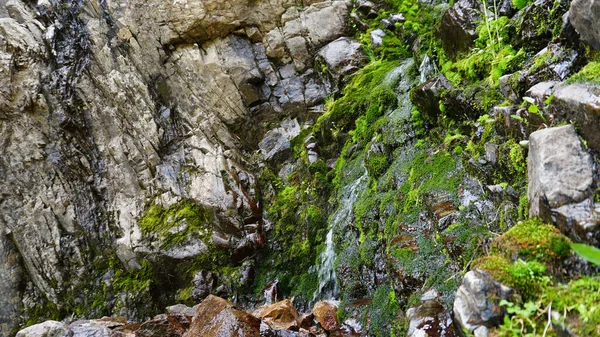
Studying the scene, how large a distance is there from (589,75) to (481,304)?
2252 mm

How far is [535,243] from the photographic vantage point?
3115 millimetres

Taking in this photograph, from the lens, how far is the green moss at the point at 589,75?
Answer: 359 cm

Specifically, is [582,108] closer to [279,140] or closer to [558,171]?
[558,171]

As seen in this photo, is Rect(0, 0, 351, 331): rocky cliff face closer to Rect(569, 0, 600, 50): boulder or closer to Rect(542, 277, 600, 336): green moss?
Rect(569, 0, 600, 50): boulder

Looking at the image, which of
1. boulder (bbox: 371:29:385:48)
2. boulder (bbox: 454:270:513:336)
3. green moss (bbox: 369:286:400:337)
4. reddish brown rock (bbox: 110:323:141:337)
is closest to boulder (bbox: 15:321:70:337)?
reddish brown rock (bbox: 110:323:141:337)

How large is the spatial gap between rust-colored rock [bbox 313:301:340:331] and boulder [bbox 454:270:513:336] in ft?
11.8

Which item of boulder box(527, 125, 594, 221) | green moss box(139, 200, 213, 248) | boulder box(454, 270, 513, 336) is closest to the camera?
boulder box(454, 270, 513, 336)

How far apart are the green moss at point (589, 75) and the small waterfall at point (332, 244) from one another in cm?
441

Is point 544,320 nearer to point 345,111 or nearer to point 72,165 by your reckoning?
point 345,111

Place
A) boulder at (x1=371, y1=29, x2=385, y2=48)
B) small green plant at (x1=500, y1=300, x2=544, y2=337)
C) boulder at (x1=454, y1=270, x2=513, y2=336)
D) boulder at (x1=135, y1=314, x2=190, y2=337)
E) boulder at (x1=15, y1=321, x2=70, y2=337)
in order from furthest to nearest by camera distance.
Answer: boulder at (x1=371, y1=29, x2=385, y2=48) < boulder at (x1=15, y1=321, x2=70, y2=337) < boulder at (x1=135, y1=314, x2=190, y2=337) < boulder at (x1=454, y1=270, x2=513, y2=336) < small green plant at (x1=500, y1=300, x2=544, y2=337)

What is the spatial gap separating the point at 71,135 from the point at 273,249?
6.72 metres

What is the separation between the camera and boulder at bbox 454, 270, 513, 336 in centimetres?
291

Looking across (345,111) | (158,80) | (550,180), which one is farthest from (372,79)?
(550,180)

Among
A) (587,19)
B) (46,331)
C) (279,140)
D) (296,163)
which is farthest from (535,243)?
(279,140)
